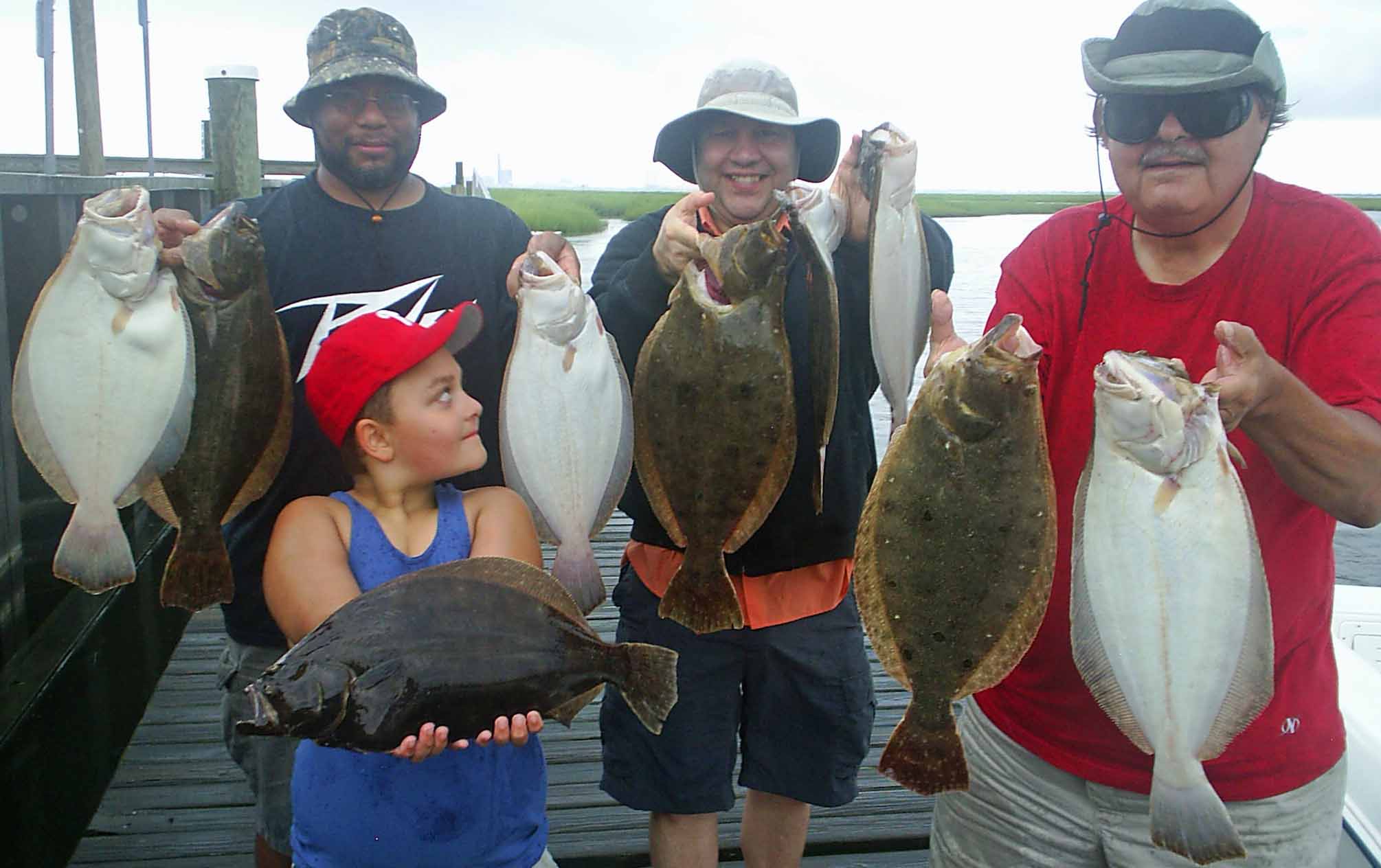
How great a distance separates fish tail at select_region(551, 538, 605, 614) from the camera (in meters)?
2.23

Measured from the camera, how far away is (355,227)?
2738mm

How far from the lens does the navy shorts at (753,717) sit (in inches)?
114

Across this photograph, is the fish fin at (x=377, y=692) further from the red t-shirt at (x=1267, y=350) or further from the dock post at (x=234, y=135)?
the dock post at (x=234, y=135)

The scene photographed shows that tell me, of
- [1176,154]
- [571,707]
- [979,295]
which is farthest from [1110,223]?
[979,295]

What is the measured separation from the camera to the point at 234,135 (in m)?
7.01

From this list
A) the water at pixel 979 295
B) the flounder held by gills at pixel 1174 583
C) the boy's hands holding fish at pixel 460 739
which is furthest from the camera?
the water at pixel 979 295

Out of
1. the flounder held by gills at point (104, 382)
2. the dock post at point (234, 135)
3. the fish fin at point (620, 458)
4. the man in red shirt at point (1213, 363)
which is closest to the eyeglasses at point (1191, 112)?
the man in red shirt at point (1213, 363)

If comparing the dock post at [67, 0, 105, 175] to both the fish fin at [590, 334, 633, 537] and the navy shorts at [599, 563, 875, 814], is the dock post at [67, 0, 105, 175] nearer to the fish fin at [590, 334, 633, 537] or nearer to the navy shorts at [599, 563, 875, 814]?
the navy shorts at [599, 563, 875, 814]

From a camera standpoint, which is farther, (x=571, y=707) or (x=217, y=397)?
(x=217, y=397)

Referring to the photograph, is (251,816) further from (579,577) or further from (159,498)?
(579,577)

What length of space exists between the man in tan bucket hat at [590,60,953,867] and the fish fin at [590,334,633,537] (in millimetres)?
395

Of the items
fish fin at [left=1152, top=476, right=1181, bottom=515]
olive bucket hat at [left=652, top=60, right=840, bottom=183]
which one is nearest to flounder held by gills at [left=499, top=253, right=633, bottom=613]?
olive bucket hat at [left=652, top=60, right=840, bottom=183]

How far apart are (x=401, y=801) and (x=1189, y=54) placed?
2162 mm

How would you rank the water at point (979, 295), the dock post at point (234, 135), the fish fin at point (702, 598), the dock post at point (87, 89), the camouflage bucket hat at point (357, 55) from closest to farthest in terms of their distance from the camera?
the fish fin at point (702, 598) → the camouflage bucket hat at point (357, 55) → the dock post at point (87, 89) → the dock post at point (234, 135) → the water at point (979, 295)
